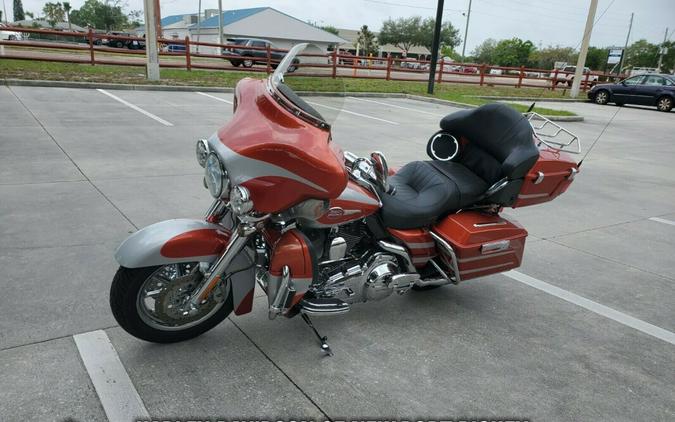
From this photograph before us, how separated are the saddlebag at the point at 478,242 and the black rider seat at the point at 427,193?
0.34ft

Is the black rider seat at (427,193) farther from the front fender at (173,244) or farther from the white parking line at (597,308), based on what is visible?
the white parking line at (597,308)

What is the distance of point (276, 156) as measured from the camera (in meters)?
2.41

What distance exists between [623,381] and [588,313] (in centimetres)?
86

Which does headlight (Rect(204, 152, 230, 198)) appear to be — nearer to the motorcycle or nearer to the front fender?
the motorcycle

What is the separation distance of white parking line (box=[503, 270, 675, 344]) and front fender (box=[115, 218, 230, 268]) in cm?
268

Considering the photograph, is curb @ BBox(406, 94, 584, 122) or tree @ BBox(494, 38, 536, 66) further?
tree @ BBox(494, 38, 536, 66)

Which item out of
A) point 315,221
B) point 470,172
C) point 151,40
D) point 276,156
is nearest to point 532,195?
point 470,172

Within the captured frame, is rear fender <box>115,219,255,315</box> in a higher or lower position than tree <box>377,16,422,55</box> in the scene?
lower

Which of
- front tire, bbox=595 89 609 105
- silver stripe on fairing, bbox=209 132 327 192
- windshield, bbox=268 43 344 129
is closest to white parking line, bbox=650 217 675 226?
windshield, bbox=268 43 344 129

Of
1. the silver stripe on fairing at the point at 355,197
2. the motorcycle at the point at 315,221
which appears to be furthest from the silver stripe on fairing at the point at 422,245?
the silver stripe on fairing at the point at 355,197

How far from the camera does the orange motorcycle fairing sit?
8.83 feet

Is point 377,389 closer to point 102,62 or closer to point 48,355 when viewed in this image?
point 48,355

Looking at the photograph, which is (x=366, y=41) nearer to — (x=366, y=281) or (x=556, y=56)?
(x=556, y=56)

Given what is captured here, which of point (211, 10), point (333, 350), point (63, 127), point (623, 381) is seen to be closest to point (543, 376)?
point (623, 381)
